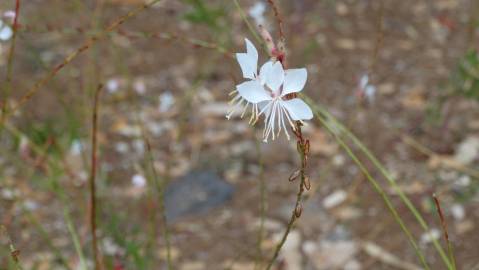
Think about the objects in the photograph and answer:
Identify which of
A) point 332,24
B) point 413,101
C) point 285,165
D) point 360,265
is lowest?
point 360,265

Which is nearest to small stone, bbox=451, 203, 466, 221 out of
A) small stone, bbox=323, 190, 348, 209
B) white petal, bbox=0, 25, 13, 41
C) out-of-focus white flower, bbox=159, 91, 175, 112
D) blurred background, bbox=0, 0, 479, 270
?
blurred background, bbox=0, 0, 479, 270

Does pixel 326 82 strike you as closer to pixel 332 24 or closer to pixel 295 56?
pixel 295 56

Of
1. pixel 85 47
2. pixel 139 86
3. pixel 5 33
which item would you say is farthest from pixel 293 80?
pixel 139 86

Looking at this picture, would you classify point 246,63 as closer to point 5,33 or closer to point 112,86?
point 5,33

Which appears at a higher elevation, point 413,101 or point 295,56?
point 295,56

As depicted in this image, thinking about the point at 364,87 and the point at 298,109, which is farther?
the point at 364,87

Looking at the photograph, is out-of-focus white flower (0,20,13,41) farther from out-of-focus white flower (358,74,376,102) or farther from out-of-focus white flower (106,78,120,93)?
out-of-focus white flower (106,78,120,93)

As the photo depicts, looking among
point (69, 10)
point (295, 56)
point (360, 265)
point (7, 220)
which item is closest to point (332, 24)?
point (295, 56)
